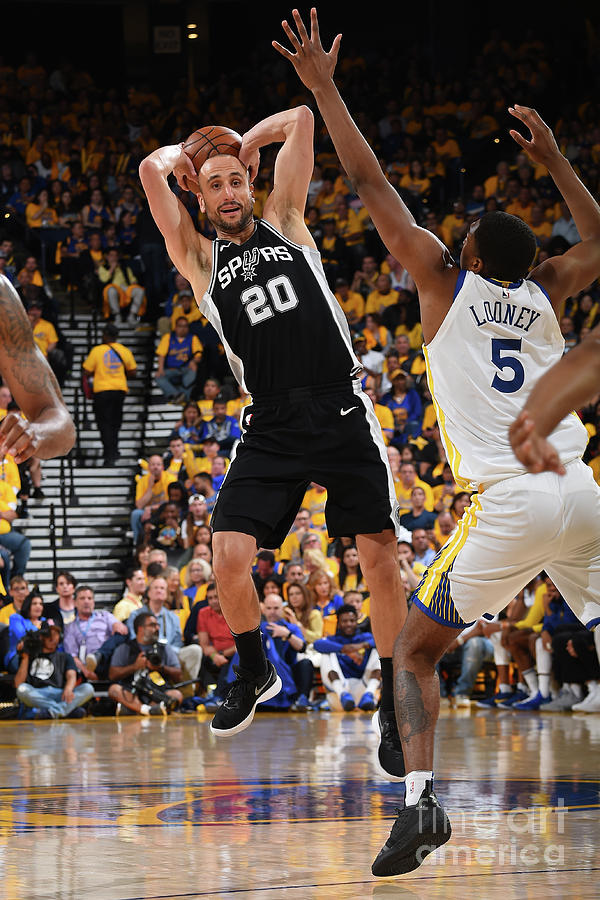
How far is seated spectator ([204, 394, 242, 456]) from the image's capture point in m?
14.3

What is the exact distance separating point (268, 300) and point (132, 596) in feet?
25.4

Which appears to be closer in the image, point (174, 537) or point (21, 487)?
point (174, 537)

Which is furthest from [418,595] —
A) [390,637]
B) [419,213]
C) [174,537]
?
[419,213]

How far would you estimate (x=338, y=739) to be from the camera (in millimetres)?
8562

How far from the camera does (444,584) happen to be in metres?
3.94

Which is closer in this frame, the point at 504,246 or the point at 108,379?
the point at 504,246

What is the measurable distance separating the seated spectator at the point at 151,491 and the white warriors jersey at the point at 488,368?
9.91 metres

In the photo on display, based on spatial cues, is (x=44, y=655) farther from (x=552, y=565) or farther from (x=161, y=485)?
(x=552, y=565)

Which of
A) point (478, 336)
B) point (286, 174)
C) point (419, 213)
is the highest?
point (419, 213)

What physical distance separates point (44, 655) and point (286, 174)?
23.4 ft

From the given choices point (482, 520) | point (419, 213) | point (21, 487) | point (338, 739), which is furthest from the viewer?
point (419, 213)

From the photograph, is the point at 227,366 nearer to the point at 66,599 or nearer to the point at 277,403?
the point at 66,599

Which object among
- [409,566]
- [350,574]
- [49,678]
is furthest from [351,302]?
[49,678]
